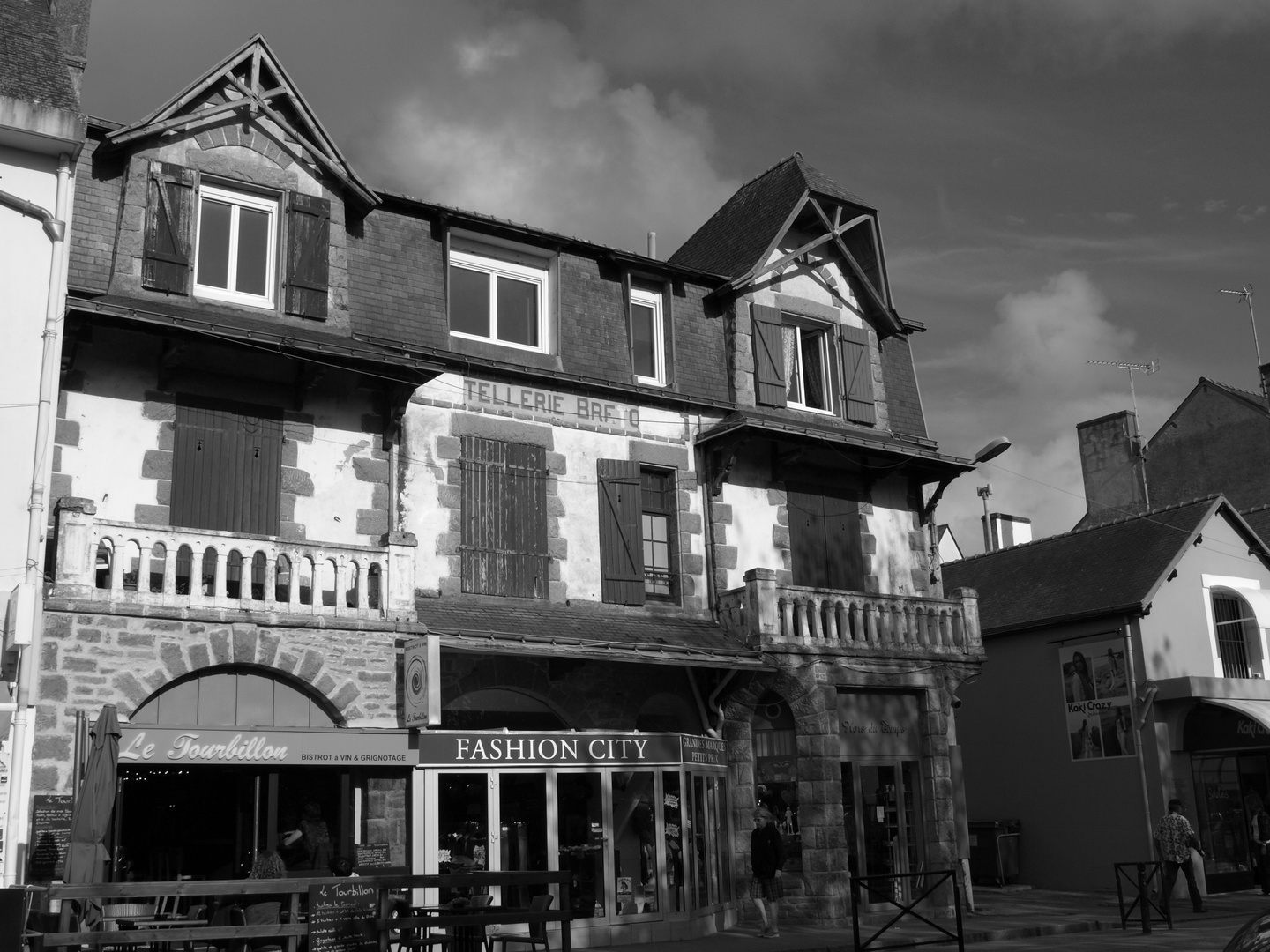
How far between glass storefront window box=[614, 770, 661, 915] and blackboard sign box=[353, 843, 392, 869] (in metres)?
2.68

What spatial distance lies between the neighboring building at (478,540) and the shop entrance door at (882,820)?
0.15 feet

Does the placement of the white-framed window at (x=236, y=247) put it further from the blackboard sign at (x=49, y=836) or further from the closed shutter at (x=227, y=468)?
the blackboard sign at (x=49, y=836)

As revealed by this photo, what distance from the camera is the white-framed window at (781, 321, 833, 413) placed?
761 inches

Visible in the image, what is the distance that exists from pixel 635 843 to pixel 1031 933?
497 cm

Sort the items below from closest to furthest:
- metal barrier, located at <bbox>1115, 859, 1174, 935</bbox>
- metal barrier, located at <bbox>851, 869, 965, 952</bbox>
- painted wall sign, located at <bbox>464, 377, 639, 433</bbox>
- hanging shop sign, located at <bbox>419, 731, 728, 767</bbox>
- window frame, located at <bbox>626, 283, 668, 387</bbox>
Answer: metal barrier, located at <bbox>851, 869, 965, 952</bbox>, hanging shop sign, located at <bbox>419, 731, 728, 767</bbox>, metal barrier, located at <bbox>1115, 859, 1174, 935</bbox>, painted wall sign, located at <bbox>464, 377, 639, 433</bbox>, window frame, located at <bbox>626, 283, 668, 387</bbox>

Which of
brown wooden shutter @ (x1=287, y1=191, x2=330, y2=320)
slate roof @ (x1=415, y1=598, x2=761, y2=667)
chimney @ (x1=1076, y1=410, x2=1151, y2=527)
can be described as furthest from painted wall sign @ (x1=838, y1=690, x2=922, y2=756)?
chimney @ (x1=1076, y1=410, x2=1151, y2=527)

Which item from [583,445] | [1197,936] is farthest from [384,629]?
[1197,936]

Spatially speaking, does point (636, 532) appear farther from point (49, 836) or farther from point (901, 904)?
point (49, 836)

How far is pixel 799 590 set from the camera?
672 inches

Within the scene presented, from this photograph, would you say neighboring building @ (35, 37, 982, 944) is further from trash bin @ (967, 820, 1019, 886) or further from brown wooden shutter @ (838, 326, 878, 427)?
trash bin @ (967, 820, 1019, 886)

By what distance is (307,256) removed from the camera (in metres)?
15.1

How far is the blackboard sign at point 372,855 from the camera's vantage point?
13.4 meters

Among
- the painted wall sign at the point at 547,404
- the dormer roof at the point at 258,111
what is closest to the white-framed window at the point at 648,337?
the painted wall sign at the point at 547,404

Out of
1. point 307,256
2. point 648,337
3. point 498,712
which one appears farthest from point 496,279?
point 498,712
